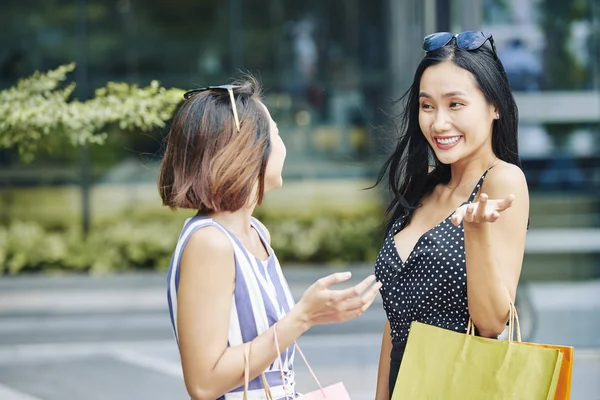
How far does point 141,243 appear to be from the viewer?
10.2 metres

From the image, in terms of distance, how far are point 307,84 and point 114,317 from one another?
12.8ft

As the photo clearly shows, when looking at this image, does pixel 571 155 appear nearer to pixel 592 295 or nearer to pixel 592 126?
pixel 592 126

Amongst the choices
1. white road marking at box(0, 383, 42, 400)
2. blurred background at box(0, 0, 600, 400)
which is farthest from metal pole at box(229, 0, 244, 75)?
white road marking at box(0, 383, 42, 400)

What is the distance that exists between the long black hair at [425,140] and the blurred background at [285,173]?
420 centimetres

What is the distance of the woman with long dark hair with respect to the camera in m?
1.91

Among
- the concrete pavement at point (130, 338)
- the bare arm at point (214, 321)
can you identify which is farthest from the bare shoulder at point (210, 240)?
the concrete pavement at point (130, 338)

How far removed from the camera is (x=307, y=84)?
10.8m

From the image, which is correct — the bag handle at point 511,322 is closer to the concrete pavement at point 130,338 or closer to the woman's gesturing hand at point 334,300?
the woman's gesturing hand at point 334,300

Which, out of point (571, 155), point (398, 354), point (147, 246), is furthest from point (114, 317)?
point (398, 354)

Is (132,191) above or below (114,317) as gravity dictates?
above

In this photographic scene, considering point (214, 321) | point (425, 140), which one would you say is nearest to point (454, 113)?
point (425, 140)

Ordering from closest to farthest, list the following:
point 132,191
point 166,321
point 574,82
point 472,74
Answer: point 472,74
point 574,82
point 166,321
point 132,191

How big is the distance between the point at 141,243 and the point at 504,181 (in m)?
8.56

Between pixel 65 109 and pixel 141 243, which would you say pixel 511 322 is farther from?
pixel 141 243
